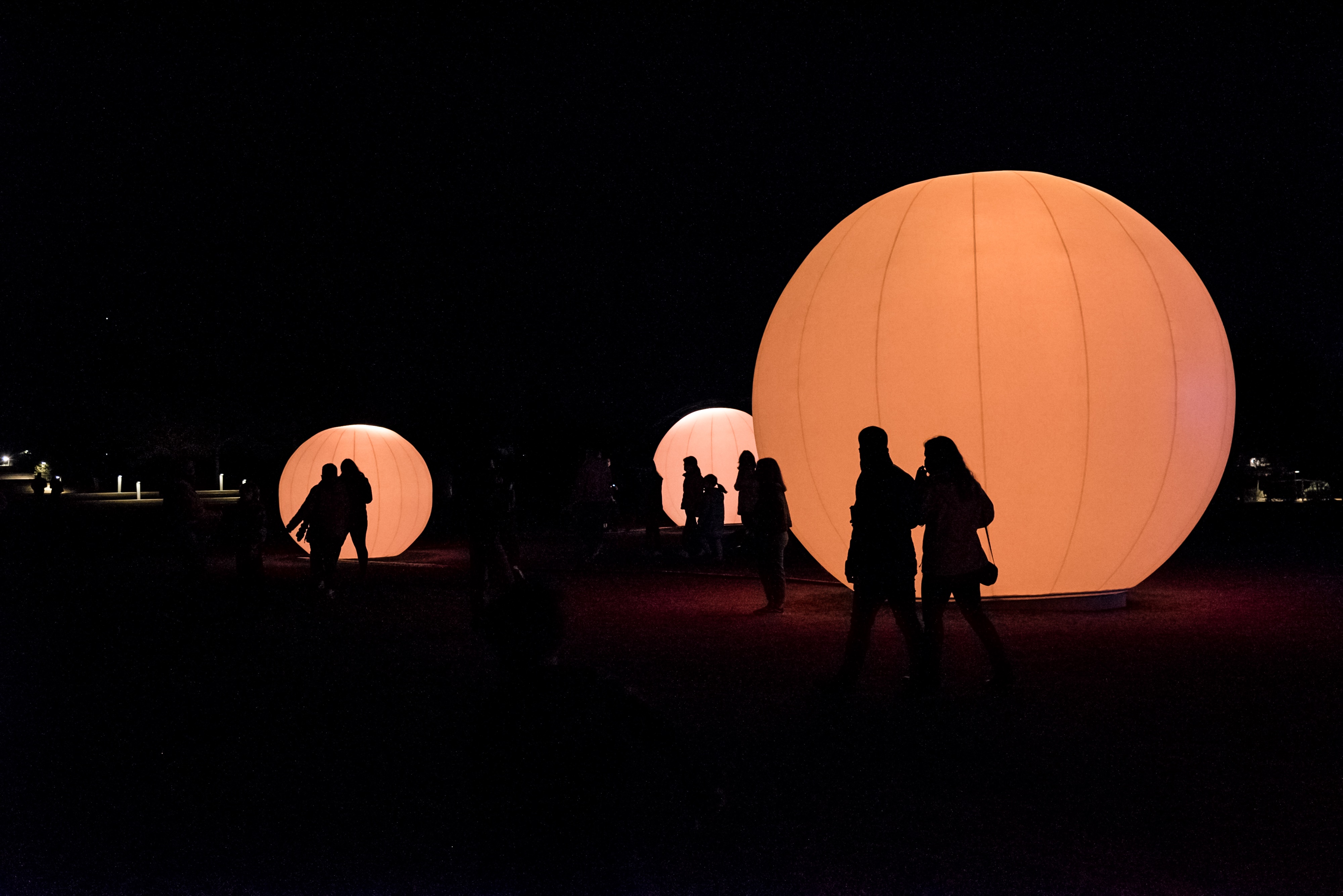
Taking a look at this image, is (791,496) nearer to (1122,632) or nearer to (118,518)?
(1122,632)

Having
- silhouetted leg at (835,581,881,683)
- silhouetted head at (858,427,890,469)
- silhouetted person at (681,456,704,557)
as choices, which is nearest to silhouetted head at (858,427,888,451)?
silhouetted head at (858,427,890,469)

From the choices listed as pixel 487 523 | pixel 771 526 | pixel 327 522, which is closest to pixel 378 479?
pixel 327 522

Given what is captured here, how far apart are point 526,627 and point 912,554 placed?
5.12 m

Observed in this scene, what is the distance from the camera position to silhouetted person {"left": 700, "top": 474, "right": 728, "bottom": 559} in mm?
17812

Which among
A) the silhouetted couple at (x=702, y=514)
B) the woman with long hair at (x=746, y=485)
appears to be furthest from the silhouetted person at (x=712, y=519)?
the woman with long hair at (x=746, y=485)

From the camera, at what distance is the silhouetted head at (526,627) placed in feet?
9.40

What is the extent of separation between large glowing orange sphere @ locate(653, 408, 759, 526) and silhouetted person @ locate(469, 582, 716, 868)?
75.3 ft

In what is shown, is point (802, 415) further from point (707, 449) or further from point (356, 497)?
point (707, 449)

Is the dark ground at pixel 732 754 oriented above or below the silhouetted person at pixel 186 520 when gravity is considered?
below

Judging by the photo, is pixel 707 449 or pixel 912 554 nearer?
pixel 912 554

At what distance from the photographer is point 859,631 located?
743cm

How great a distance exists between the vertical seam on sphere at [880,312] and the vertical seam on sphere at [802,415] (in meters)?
0.71

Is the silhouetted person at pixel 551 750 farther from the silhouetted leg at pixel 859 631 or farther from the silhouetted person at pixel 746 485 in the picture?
the silhouetted person at pixel 746 485

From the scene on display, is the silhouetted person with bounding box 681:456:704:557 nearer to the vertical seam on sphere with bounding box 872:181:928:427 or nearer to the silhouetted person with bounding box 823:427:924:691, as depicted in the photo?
the vertical seam on sphere with bounding box 872:181:928:427
